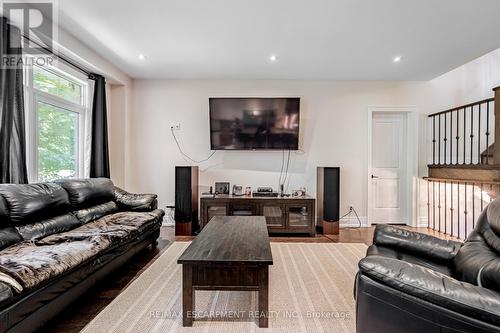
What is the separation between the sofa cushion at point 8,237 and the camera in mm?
2000

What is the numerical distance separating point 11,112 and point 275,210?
3403mm

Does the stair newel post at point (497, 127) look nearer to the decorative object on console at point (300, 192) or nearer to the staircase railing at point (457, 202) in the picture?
the staircase railing at point (457, 202)

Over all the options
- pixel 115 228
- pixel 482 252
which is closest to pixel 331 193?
pixel 482 252

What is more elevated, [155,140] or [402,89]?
[402,89]

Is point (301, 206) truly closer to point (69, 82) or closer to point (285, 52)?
point (285, 52)

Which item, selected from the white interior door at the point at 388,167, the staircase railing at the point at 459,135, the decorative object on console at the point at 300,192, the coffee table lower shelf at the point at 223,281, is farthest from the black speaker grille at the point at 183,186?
the staircase railing at the point at 459,135

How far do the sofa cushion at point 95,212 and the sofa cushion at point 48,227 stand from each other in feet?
0.26

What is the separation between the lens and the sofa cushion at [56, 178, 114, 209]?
2.88 meters

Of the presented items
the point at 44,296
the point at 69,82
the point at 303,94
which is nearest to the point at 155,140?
the point at 69,82

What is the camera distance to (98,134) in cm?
402

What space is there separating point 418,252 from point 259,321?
122cm

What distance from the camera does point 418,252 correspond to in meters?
1.85

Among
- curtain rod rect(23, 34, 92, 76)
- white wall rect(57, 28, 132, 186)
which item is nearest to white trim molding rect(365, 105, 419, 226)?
white wall rect(57, 28, 132, 186)

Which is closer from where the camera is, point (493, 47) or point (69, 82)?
point (493, 47)
